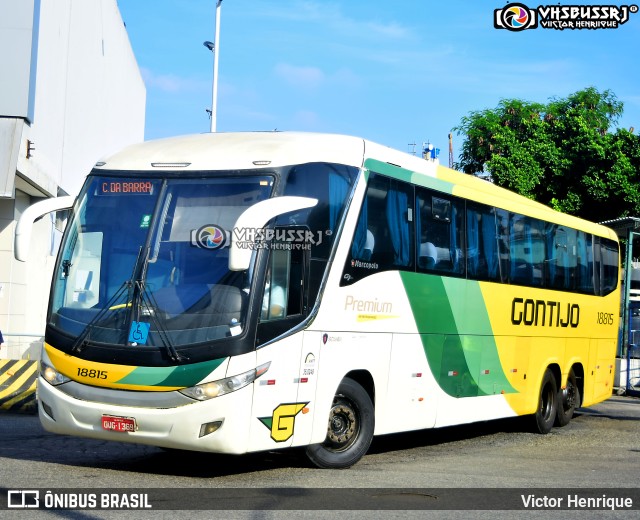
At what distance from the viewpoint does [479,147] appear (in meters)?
45.0

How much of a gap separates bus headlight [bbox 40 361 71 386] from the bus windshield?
380 mm

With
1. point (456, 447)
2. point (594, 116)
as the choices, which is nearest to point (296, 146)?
point (456, 447)

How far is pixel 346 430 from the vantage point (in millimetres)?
10430

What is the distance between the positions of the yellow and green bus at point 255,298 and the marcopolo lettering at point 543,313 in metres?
2.06

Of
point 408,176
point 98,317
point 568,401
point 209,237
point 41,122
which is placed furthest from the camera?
point 41,122

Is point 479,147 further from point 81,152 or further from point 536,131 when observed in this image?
point 81,152

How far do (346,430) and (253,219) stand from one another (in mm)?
2944

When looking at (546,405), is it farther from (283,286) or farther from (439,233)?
Result: (283,286)

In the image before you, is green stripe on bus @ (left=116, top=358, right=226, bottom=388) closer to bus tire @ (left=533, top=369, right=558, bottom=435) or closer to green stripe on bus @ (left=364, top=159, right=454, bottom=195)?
green stripe on bus @ (left=364, top=159, right=454, bottom=195)

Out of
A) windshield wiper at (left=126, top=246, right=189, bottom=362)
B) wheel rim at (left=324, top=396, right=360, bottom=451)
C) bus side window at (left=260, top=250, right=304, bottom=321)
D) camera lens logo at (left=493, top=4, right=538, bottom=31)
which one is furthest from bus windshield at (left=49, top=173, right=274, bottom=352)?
camera lens logo at (left=493, top=4, right=538, bottom=31)

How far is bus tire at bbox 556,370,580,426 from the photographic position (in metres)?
16.1

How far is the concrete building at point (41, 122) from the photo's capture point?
2116 cm

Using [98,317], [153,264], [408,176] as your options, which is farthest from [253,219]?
[408,176]

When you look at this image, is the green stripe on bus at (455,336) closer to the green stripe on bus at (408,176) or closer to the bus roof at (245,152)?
the green stripe on bus at (408,176)
